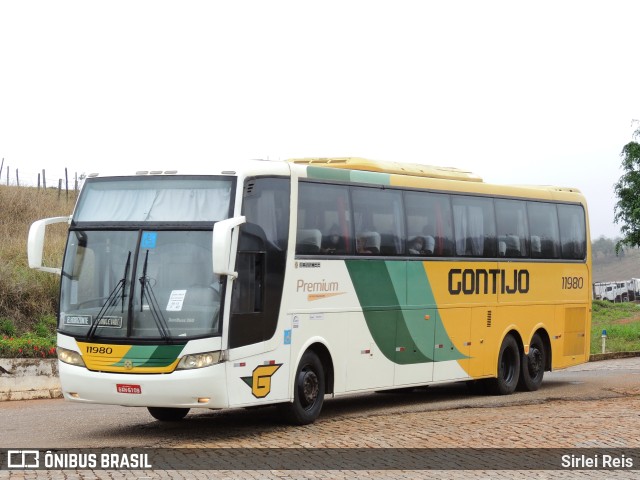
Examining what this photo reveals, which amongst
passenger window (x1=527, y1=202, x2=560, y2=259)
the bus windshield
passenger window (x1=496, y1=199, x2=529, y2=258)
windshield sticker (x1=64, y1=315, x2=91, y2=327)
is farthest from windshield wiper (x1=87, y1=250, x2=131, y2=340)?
passenger window (x1=527, y1=202, x2=560, y2=259)

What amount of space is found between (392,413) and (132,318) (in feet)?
16.1

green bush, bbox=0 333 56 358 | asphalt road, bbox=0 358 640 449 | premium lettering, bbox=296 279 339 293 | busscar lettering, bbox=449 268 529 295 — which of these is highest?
busscar lettering, bbox=449 268 529 295

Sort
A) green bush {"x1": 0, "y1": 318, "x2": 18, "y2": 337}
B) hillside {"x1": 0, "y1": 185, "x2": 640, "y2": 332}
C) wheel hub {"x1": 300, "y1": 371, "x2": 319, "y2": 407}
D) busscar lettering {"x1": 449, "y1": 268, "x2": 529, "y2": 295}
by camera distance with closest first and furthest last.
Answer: wheel hub {"x1": 300, "y1": 371, "x2": 319, "y2": 407} < busscar lettering {"x1": 449, "y1": 268, "x2": 529, "y2": 295} < green bush {"x1": 0, "y1": 318, "x2": 18, "y2": 337} < hillside {"x1": 0, "y1": 185, "x2": 640, "y2": 332}

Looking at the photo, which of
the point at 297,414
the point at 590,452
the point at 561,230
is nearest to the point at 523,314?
the point at 561,230

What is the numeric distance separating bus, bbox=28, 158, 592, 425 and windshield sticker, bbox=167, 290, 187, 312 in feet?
0.08

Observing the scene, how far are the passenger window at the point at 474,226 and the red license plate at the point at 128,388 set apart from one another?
300 inches

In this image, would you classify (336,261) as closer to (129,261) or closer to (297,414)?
(297,414)

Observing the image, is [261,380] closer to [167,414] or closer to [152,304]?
[152,304]

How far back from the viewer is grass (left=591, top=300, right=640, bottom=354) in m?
37.9

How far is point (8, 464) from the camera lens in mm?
12062

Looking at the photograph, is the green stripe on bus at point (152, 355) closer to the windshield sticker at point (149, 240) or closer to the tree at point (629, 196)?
the windshield sticker at point (149, 240)

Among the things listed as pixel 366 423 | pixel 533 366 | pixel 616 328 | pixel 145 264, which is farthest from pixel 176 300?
pixel 616 328

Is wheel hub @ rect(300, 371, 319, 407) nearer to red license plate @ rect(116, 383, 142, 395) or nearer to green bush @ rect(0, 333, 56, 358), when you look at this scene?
red license plate @ rect(116, 383, 142, 395)

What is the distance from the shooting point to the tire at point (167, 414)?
1653 centimetres
